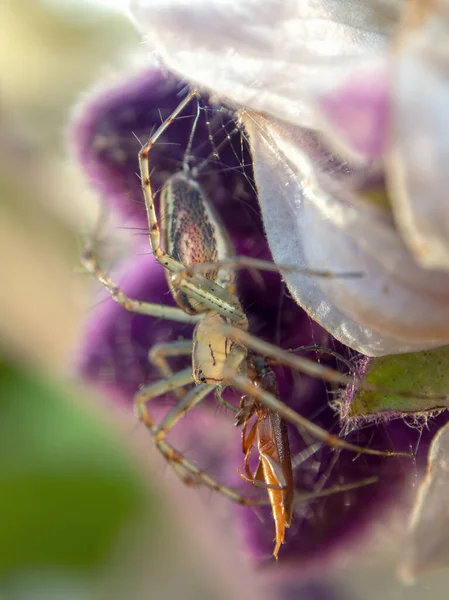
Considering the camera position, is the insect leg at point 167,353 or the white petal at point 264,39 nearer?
the white petal at point 264,39

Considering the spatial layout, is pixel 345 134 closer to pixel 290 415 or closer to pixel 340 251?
pixel 340 251

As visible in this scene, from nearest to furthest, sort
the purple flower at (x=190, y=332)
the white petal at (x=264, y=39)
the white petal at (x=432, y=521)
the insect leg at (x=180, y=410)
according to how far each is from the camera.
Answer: the white petal at (x=264, y=39) < the white petal at (x=432, y=521) < the purple flower at (x=190, y=332) < the insect leg at (x=180, y=410)

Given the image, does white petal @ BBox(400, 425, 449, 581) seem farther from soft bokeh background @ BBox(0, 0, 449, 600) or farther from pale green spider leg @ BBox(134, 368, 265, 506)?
soft bokeh background @ BBox(0, 0, 449, 600)

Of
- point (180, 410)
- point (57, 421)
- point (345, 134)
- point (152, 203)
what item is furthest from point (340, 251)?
point (57, 421)

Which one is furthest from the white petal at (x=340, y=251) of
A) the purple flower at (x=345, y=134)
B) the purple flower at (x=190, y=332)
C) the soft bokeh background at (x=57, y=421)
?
the soft bokeh background at (x=57, y=421)

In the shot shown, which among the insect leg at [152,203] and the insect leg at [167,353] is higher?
the insect leg at [152,203]

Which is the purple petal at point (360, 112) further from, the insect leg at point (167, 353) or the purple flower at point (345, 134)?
the insect leg at point (167, 353)
